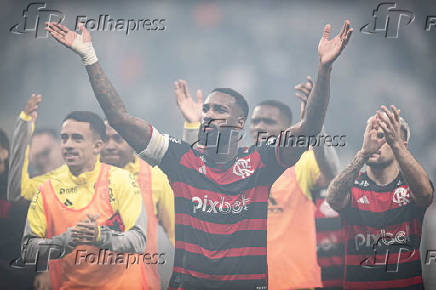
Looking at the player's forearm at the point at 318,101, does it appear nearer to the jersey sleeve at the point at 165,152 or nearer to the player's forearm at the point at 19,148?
the jersey sleeve at the point at 165,152

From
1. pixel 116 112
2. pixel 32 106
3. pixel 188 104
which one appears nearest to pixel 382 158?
pixel 188 104

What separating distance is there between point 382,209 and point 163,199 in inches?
79.0

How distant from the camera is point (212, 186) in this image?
3.58m

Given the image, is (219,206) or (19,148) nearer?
(219,206)

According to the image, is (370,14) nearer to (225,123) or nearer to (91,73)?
(225,123)

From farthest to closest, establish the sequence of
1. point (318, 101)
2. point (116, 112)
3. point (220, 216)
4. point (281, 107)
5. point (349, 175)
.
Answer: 1. point (281, 107)
2. point (349, 175)
3. point (220, 216)
4. point (116, 112)
5. point (318, 101)

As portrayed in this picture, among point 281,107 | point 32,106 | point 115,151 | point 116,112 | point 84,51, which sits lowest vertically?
point 115,151

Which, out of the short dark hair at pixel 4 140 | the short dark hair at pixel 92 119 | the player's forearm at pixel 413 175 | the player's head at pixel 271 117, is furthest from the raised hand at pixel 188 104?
the player's forearm at pixel 413 175

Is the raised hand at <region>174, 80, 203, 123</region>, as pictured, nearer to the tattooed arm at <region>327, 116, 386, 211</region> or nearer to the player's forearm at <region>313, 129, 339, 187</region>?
the player's forearm at <region>313, 129, 339, 187</region>

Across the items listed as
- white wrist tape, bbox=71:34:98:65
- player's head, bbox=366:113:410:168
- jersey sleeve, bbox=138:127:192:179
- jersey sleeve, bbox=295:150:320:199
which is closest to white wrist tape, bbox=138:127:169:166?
jersey sleeve, bbox=138:127:192:179

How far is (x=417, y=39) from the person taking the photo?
4312 millimetres

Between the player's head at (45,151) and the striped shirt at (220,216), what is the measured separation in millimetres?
1077

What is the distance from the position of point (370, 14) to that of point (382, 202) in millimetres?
1888

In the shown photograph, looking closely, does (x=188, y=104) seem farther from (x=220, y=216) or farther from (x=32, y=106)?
(x=32, y=106)
